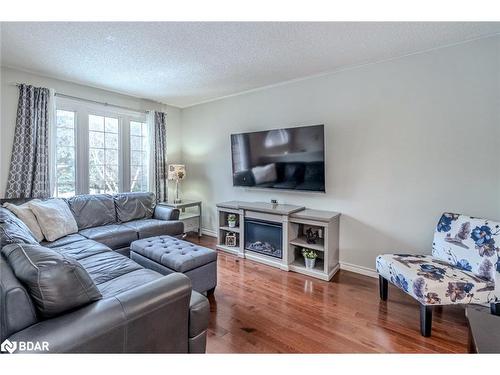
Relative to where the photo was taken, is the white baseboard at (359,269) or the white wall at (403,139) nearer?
the white wall at (403,139)

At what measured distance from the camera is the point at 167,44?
2379 millimetres

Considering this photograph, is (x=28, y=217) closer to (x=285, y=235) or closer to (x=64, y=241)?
(x=64, y=241)

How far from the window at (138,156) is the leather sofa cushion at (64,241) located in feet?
5.06

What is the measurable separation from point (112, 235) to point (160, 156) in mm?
1904

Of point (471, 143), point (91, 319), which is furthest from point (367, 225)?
point (91, 319)

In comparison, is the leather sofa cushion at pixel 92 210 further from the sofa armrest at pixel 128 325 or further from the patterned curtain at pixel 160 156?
the sofa armrest at pixel 128 325

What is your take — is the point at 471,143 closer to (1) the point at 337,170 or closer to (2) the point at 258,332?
(1) the point at 337,170

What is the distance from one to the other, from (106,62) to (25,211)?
1.79 meters

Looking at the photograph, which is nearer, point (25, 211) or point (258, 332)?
point (258, 332)

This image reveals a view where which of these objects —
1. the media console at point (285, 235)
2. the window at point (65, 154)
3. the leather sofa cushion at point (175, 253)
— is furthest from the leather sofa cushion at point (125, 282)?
the window at point (65, 154)

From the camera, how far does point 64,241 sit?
2607 mm

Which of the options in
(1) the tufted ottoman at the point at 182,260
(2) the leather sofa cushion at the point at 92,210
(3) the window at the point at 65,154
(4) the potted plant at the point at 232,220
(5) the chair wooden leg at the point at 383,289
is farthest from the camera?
(4) the potted plant at the point at 232,220

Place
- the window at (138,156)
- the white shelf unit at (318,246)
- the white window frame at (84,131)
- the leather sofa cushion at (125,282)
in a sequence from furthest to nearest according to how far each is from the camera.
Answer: the window at (138,156), the white window frame at (84,131), the white shelf unit at (318,246), the leather sofa cushion at (125,282)

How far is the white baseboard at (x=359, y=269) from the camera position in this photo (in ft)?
9.46
